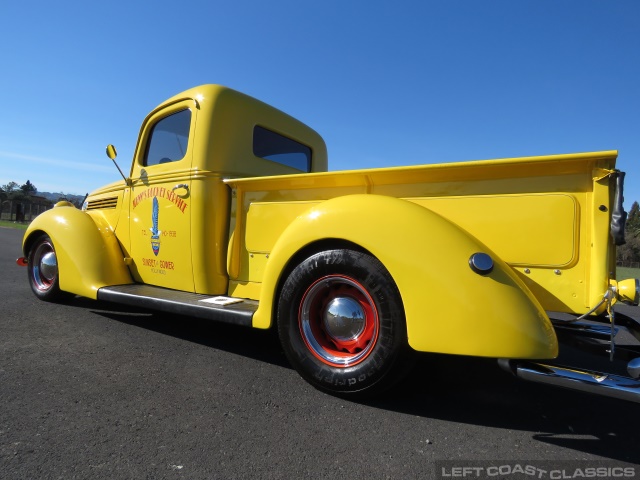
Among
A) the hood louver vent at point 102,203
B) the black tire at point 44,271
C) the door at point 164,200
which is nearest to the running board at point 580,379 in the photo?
the door at point 164,200

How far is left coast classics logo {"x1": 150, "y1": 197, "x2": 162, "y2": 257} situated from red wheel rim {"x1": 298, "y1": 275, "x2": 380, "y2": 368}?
6.31 feet

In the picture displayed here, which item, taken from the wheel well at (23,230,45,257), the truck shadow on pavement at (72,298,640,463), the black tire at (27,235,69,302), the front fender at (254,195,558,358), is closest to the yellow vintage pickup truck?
the front fender at (254,195,558,358)

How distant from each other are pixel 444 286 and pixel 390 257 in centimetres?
34

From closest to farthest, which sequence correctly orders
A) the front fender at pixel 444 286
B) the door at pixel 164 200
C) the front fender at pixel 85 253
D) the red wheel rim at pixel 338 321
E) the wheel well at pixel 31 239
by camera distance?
the front fender at pixel 444 286
the red wheel rim at pixel 338 321
the door at pixel 164 200
the front fender at pixel 85 253
the wheel well at pixel 31 239

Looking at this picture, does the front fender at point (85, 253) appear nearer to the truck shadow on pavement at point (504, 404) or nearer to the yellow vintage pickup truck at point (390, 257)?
the yellow vintage pickup truck at point (390, 257)

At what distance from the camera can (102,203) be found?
473cm

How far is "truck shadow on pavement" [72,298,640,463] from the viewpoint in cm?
210

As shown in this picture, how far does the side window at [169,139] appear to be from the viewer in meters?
3.82

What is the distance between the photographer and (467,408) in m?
2.42

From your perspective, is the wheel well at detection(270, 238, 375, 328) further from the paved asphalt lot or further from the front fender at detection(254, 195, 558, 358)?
the paved asphalt lot

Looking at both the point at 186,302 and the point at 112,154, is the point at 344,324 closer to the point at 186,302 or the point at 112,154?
the point at 186,302

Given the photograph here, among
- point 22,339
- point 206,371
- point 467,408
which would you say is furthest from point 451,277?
point 22,339

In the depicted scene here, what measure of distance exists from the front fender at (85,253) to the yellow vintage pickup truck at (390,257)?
249mm

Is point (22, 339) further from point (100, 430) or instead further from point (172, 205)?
point (100, 430)
